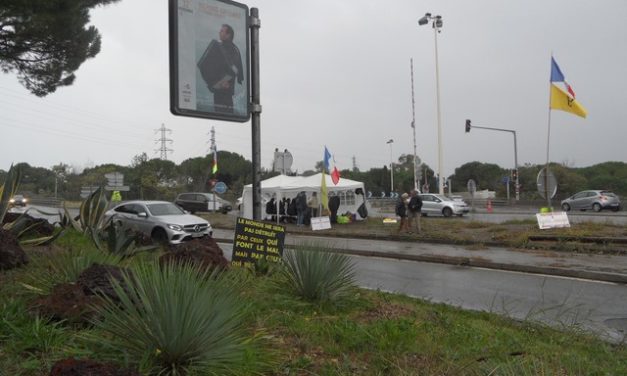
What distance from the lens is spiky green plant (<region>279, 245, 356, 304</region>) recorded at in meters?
5.48

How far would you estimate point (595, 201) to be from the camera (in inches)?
1336

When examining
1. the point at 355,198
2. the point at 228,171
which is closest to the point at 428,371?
the point at 355,198

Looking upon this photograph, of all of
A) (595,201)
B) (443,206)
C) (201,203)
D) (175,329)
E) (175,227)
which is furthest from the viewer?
(201,203)

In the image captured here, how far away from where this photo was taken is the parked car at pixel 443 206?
31625mm

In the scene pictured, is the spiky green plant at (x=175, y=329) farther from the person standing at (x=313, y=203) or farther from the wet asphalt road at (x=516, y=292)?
the person standing at (x=313, y=203)

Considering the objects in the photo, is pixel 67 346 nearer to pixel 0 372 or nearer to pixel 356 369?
pixel 0 372

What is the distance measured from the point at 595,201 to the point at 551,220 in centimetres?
2051

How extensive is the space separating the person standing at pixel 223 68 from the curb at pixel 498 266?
2.95m

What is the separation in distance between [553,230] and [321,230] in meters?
9.29

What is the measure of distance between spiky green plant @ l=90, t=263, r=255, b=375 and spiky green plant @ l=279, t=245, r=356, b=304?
2.13m

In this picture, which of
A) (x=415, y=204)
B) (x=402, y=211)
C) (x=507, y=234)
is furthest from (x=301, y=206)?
(x=507, y=234)

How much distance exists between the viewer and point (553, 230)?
1611 cm

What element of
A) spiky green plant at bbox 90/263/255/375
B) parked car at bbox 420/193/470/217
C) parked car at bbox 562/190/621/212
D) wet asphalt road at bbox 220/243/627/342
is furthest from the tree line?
spiky green plant at bbox 90/263/255/375

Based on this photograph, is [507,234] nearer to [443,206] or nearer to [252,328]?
[252,328]
